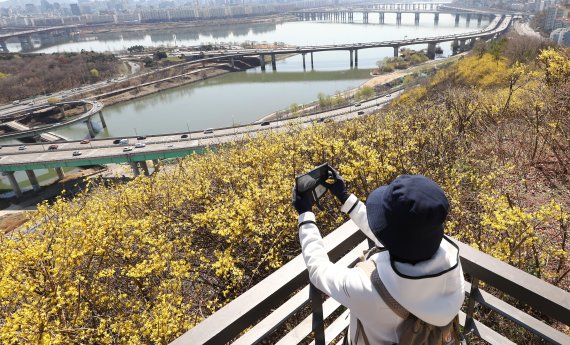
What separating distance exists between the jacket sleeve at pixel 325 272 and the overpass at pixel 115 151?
29147 millimetres

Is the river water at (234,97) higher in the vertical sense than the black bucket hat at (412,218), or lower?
lower

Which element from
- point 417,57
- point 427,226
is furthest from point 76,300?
point 417,57

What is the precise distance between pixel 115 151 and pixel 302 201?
35608 millimetres

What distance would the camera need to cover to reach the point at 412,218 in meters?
1.40

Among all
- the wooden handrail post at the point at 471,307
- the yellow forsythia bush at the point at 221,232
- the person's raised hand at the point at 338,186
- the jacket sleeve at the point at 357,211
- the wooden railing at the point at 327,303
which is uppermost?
the person's raised hand at the point at 338,186

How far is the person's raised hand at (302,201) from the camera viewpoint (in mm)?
1938

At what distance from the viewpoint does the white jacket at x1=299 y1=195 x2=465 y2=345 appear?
144 cm

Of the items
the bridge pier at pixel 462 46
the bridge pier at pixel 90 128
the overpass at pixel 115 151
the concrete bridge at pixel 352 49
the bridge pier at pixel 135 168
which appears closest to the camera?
the overpass at pixel 115 151

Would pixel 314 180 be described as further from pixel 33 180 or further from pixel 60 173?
pixel 60 173

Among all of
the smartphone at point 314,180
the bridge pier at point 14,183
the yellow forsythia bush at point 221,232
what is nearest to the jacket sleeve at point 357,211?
the smartphone at point 314,180

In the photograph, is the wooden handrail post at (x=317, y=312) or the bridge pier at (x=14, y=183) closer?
the wooden handrail post at (x=317, y=312)

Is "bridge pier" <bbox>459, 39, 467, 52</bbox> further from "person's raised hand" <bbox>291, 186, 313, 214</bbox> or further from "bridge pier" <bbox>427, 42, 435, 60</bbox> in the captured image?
"person's raised hand" <bbox>291, 186, 313, 214</bbox>

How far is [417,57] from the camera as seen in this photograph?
71.1 metres

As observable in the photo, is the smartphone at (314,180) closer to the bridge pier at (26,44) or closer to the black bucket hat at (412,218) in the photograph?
the black bucket hat at (412,218)
